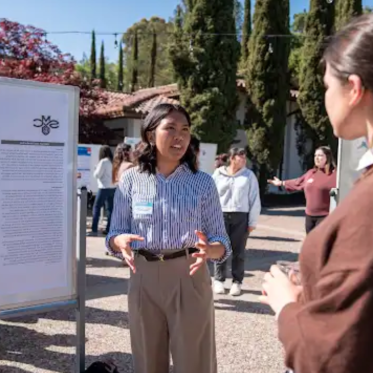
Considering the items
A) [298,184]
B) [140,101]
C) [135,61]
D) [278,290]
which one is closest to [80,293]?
[278,290]

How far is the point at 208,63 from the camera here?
15.8 m

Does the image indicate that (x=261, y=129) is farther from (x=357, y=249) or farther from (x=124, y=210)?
(x=357, y=249)

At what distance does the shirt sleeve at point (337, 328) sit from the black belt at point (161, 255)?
53.6 inches

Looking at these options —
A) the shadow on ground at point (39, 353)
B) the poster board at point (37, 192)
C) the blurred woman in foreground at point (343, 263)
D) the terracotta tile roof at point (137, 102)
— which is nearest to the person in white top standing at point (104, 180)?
the shadow on ground at point (39, 353)

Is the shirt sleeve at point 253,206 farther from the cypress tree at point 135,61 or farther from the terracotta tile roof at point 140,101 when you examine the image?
the cypress tree at point 135,61

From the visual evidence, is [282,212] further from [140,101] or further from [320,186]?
[320,186]

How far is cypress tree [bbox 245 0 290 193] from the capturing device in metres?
17.6

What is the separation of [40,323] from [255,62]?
15340mm

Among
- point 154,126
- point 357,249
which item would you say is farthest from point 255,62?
point 357,249

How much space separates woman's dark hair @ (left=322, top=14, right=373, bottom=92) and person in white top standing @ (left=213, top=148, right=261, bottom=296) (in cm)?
471

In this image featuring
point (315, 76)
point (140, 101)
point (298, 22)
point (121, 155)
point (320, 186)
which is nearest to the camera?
point (320, 186)

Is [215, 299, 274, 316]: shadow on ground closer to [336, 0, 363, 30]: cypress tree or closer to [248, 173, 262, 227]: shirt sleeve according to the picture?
[248, 173, 262, 227]: shirt sleeve

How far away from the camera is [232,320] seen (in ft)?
15.8

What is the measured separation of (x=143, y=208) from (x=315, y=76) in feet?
59.3
